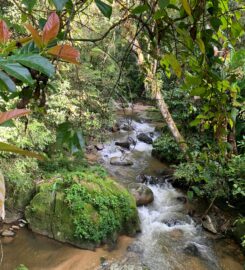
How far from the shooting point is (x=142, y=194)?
6.21 meters

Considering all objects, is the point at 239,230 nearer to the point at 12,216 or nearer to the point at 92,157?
the point at 12,216

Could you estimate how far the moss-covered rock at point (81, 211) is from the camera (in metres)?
4.78

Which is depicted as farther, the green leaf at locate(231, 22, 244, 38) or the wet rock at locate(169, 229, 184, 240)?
the wet rock at locate(169, 229, 184, 240)

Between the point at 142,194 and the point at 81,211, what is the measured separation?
1692 millimetres

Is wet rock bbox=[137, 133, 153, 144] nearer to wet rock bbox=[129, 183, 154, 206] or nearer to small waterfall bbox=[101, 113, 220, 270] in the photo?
small waterfall bbox=[101, 113, 220, 270]

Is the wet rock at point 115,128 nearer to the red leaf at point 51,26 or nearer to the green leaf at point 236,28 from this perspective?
the green leaf at point 236,28

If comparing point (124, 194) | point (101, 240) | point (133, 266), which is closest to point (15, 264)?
point (101, 240)

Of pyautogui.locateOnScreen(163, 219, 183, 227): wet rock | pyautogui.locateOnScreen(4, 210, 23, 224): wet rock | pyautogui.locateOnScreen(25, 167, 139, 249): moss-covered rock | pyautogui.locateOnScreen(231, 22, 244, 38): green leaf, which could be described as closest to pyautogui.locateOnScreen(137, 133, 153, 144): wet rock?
pyautogui.locateOnScreen(163, 219, 183, 227): wet rock

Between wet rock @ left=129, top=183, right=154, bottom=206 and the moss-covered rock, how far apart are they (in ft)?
2.22

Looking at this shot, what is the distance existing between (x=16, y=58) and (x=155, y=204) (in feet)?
19.8

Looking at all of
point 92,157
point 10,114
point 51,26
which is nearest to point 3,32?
point 51,26

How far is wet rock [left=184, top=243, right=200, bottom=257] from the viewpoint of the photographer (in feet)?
15.7

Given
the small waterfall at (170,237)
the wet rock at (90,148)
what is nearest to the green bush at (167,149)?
the small waterfall at (170,237)

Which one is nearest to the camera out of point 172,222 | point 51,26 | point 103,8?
point 51,26
